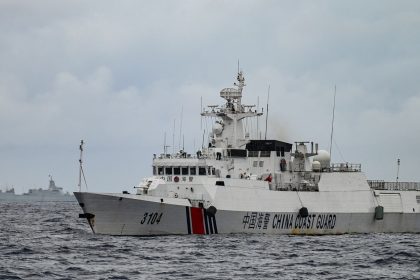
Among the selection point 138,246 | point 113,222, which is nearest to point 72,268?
point 138,246

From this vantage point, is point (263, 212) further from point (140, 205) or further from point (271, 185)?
point (140, 205)

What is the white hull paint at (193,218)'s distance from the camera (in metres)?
43.0

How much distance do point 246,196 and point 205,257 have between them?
40.9ft

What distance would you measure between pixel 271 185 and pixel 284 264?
1722 centimetres

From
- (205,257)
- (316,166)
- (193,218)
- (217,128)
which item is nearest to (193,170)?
(193,218)

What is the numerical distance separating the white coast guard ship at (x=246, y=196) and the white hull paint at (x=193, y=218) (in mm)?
52

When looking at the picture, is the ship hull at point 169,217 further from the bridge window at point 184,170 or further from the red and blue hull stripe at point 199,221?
the bridge window at point 184,170

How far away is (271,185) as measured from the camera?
49719 mm

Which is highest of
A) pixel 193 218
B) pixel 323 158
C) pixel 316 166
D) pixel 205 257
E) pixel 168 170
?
pixel 323 158

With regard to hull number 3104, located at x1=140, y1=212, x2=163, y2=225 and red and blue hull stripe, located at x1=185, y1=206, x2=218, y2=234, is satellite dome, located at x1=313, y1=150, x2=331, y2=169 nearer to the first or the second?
red and blue hull stripe, located at x1=185, y1=206, x2=218, y2=234

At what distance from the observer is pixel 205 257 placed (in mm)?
34156

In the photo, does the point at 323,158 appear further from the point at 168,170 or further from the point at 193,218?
the point at 193,218

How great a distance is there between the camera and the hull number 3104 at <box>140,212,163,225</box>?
43.2 metres

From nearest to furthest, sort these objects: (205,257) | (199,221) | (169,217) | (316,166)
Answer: (205,257) < (169,217) < (199,221) < (316,166)
